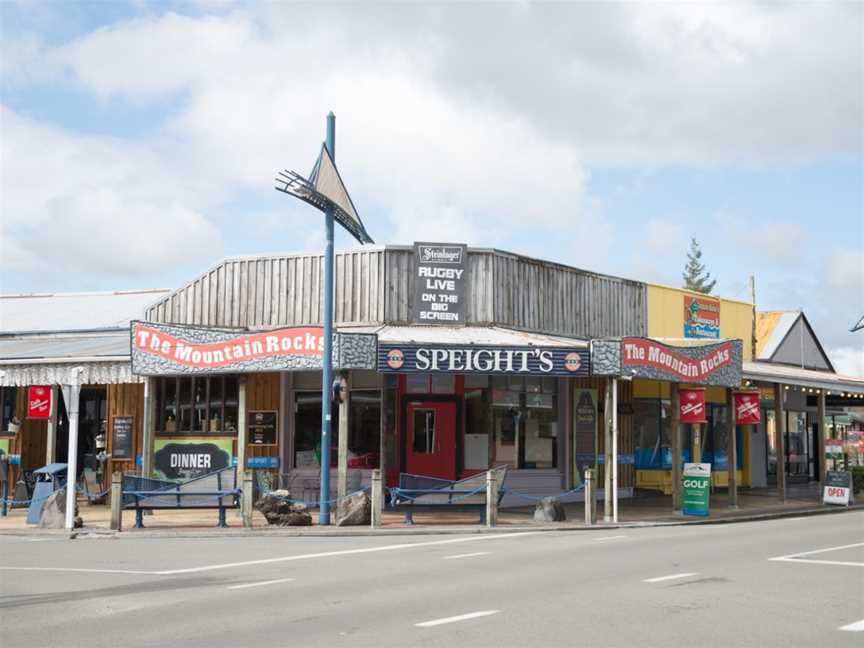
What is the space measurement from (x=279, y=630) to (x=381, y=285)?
52.3 feet

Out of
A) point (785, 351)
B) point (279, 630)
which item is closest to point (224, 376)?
point (279, 630)

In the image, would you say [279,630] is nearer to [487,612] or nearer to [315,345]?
[487,612]

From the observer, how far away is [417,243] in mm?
24859

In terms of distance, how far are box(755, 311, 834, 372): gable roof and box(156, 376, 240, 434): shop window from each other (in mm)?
18399

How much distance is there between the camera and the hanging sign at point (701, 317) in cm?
3170

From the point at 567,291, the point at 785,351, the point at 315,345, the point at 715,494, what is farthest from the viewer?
the point at 785,351

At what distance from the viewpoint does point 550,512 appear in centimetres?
2152

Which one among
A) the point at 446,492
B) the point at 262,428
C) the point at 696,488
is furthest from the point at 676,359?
the point at 262,428

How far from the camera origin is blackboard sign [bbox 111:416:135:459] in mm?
27531

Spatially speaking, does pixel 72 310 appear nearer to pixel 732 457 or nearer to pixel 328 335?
pixel 328 335

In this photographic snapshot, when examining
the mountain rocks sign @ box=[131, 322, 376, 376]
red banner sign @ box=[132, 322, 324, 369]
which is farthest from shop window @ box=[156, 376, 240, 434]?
red banner sign @ box=[132, 322, 324, 369]

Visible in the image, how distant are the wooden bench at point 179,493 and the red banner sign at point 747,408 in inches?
505

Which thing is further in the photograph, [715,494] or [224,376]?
[715,494]

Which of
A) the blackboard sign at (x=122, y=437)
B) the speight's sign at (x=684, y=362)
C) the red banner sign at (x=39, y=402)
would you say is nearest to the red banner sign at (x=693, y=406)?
the speight's sign at (x=684, y=362)
